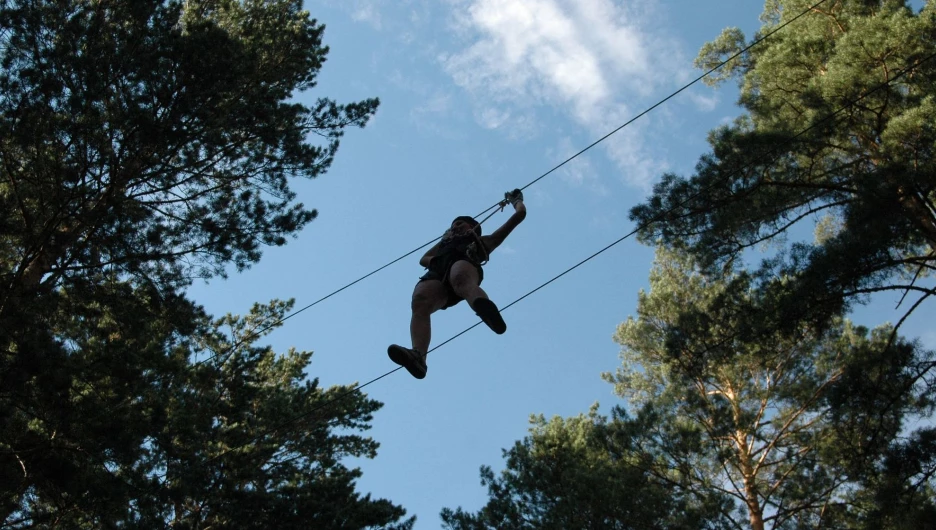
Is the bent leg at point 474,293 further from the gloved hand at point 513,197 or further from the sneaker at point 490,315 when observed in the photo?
the gloved hand at point 513,197

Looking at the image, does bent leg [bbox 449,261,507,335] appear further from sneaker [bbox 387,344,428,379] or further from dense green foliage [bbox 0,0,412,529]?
dense green foliage [bbox 0,0,412,529]

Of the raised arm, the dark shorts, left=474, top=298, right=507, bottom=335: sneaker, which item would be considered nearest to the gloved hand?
the raised arm

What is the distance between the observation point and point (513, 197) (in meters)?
6.91

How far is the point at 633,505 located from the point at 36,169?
25.2 ft

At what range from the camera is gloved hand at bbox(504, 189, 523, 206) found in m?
6.89

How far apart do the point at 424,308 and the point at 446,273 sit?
310 millimetres

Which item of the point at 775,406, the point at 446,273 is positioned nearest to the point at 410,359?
the point at 446,273

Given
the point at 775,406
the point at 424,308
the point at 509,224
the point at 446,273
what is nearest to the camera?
the point at 424,308

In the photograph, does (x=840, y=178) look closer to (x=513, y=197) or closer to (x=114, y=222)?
(x=513, y=197)

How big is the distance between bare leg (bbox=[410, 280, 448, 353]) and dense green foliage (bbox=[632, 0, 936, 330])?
3.34 meters

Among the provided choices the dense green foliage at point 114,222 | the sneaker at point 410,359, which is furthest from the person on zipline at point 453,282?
the dense green foliage at point 114,222

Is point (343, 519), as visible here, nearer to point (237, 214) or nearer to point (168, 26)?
point (237, 214)

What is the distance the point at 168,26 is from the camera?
8547 mm

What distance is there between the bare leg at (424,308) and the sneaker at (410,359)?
0.11m
